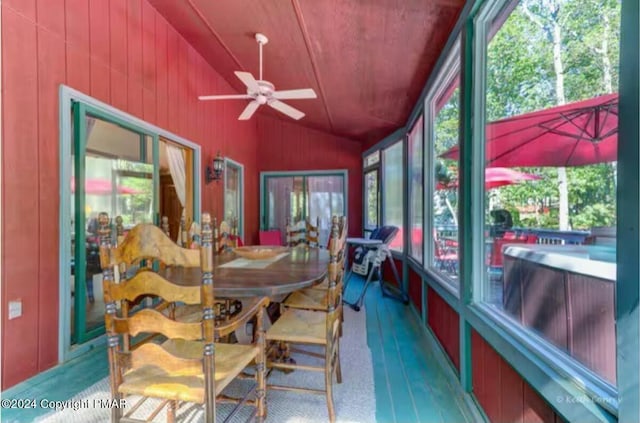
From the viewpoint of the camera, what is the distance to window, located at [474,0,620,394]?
0.97 meters

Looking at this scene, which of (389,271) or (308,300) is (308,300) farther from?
(389,271)

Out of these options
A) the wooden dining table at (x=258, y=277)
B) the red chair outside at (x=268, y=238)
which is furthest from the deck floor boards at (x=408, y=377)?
the red chair outside at (x=268, y=238)

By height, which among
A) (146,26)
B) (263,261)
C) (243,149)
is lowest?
(263,261)

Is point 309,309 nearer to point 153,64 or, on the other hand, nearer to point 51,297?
point 51,297

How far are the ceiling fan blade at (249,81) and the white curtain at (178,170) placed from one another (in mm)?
1593

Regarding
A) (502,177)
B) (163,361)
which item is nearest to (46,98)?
(163,361)

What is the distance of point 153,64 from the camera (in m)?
3.25

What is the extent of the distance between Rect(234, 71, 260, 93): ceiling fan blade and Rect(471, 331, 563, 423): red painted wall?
2.70 metres

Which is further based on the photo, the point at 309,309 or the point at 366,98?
the point at 366,98

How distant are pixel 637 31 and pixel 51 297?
129 inches

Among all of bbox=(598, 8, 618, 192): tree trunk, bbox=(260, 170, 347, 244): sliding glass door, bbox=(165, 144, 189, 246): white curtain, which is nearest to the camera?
bbox=(598, 8, 618, 192): tree trunk

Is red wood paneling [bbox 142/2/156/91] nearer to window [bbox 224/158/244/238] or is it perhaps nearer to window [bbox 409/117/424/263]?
window [bbox 224/158/244/238]

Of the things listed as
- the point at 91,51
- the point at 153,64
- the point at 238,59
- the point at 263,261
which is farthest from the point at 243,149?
the point at 263,261

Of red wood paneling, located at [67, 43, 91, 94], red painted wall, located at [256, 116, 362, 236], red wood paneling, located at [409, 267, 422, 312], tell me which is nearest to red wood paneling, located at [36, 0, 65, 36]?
red wood paneling, located at [67, 43, 91, 94]
